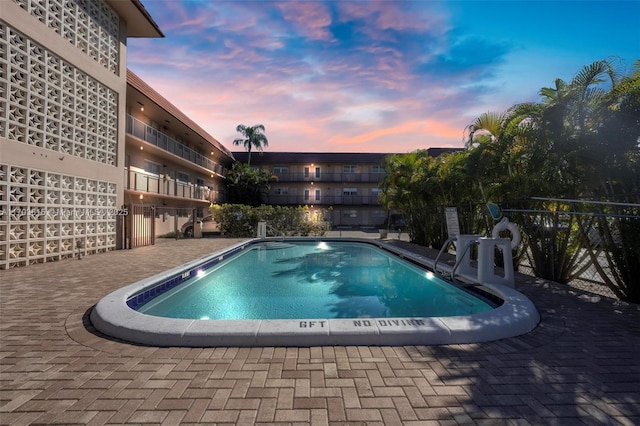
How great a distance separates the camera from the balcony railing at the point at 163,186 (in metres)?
15.2

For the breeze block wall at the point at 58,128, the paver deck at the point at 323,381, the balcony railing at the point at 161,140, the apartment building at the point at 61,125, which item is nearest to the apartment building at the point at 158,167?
the balcony railing at the point at 161,140

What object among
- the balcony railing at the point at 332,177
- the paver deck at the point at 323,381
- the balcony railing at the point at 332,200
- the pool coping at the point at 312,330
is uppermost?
the balcony railing at the point at 332,177

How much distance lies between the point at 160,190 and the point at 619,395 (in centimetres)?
1928

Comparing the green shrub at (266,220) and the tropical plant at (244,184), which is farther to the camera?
the tropical plant at (244,184)

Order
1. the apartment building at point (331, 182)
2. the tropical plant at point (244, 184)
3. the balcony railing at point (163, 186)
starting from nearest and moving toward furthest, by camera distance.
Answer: the balcony railing at point (163, 186)
the tropical plant at point (244, 184)
the apartment building at point (331, 182)

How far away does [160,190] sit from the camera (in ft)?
58.2

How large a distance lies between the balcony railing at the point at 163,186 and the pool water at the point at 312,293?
7933 mm

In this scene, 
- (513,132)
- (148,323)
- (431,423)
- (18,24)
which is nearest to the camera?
(431,423)

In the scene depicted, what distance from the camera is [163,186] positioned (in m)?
18.1

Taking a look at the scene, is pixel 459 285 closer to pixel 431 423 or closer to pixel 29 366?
pixel 431 423

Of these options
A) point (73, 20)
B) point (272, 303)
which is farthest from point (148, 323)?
point (73, 20)

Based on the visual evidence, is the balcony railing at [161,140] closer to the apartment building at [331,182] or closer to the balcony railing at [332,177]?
the apartment building at [331,182]

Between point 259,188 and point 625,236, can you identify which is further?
point 259,188

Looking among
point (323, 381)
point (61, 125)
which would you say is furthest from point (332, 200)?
point (323, 381)
